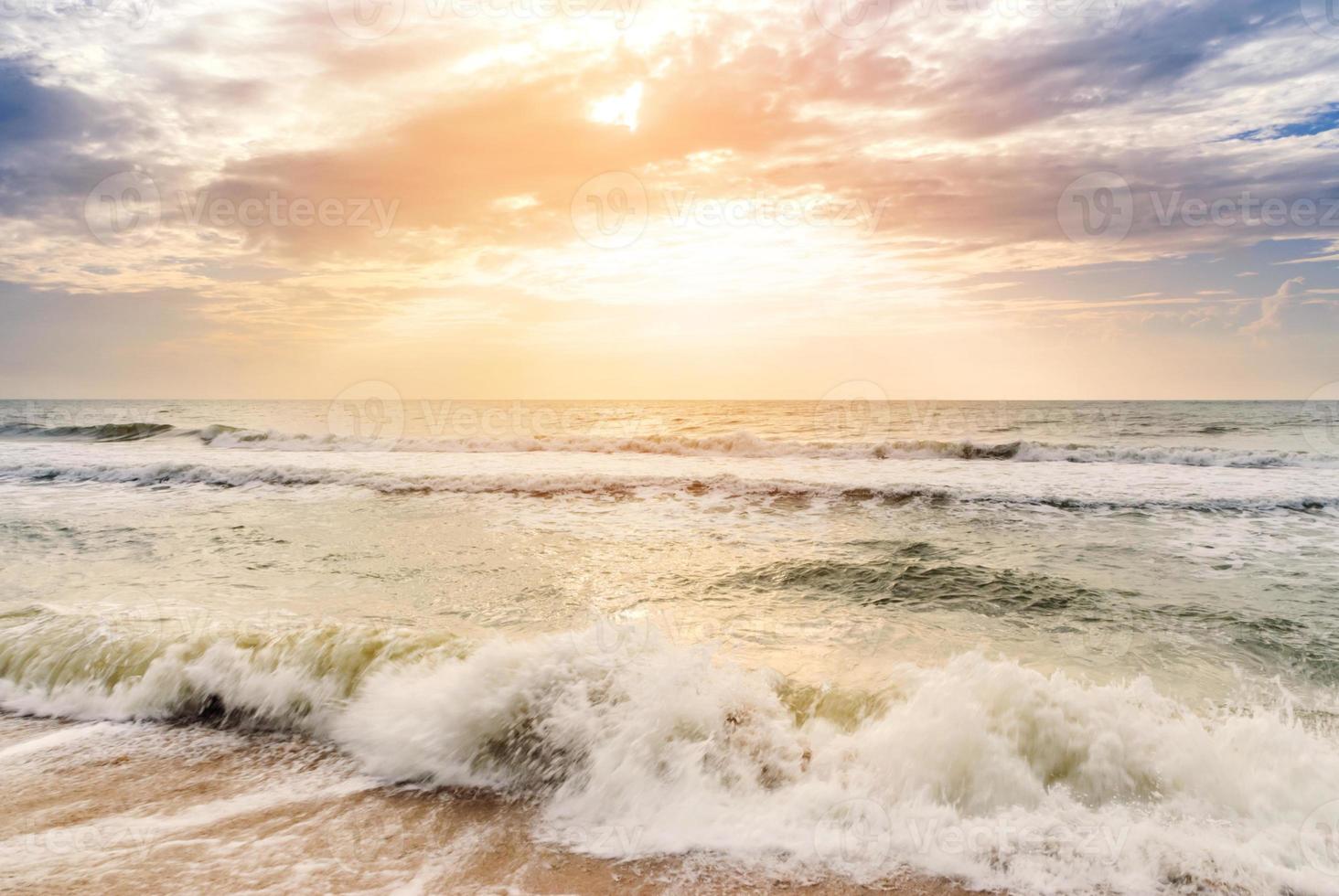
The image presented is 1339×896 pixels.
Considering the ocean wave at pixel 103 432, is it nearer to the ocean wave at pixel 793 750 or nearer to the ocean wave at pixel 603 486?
the ocean wave at pixel 603 486

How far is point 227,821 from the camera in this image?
3.77 m

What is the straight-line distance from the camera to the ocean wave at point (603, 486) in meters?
13.7

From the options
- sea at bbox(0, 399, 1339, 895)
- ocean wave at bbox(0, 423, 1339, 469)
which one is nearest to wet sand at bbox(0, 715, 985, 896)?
sea at bbox(0, 399, 1339, 895)

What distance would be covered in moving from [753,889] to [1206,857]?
2176 millimetres

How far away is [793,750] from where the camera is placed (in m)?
4.16

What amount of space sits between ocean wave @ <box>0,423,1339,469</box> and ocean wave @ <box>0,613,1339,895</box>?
1888 cm

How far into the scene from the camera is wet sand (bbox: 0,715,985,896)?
127 inches

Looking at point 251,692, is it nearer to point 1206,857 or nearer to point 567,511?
point 1206,857

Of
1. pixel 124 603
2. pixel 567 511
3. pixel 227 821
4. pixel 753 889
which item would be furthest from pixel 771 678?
pixel 567 511

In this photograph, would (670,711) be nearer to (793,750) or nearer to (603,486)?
(793,750)

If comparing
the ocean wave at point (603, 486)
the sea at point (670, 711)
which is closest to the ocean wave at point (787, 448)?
the ocean wave at point (603, 486)

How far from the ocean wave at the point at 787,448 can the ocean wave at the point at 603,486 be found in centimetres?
675

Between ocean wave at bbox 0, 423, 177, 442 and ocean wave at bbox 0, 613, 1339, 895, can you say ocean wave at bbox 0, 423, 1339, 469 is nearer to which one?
ocean wave at bbox 0, 423, 177, 442

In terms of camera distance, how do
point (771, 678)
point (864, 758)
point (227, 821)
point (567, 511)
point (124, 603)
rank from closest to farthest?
point (227, 821) → point (864, 758) → point (771, 678) → point (124, 603) → point (567, 511)
